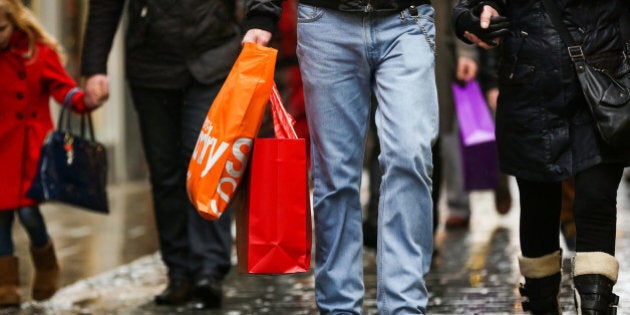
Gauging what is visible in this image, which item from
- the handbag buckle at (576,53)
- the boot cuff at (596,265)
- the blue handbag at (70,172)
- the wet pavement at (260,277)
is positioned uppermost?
the handbag buckle at (576,53)

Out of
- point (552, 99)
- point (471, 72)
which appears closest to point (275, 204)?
point (552, 99)

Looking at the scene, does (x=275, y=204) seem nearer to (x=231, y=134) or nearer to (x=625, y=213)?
(x=231, y=134)

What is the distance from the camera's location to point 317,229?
5.11 meters

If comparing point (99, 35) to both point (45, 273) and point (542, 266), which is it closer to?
point (45, 273)

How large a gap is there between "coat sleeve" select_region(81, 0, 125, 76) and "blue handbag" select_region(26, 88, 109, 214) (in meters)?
0.28

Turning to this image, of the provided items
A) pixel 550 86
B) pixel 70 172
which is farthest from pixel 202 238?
pixel 550 86

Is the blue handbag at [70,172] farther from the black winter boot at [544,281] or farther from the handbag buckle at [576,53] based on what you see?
the handbag buckle at [576,53]

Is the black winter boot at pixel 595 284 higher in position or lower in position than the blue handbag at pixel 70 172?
lower

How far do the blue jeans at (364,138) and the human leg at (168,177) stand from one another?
180cm

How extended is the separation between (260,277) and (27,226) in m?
1.38

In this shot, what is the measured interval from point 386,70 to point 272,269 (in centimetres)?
82

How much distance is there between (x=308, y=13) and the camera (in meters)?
5.05

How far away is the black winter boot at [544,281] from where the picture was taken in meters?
5.53

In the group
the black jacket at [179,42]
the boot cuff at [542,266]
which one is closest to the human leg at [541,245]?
the boot cuff at [542,266]
